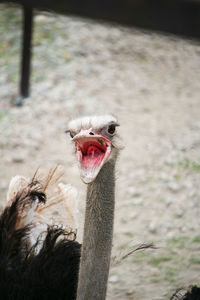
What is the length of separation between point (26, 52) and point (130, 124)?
1.18 metres

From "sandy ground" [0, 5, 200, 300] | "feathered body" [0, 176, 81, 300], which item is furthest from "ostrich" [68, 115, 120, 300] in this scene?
"sandy ground" [0, 5, 200, 300]

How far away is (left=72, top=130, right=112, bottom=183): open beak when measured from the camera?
1739 millimetres

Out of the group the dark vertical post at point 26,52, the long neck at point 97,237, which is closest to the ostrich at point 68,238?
the long neck at point 97,237

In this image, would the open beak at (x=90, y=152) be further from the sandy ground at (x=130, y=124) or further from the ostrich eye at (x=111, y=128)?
the sandy ground at (x=130, y=124)

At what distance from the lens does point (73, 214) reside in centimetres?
272

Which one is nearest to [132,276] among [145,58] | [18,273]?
[18,273]

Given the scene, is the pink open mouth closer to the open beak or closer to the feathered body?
the open beak

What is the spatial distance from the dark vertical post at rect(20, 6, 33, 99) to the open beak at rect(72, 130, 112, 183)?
313 centimetres

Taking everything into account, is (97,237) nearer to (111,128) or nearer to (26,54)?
(111,128)

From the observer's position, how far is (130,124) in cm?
478

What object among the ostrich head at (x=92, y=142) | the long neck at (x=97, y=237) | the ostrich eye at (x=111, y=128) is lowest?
the long neck at (x=97, y=237)

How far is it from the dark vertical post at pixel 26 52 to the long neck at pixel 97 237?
3.07 meters

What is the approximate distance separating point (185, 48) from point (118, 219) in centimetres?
321

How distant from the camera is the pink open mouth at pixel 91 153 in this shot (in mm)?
1738
